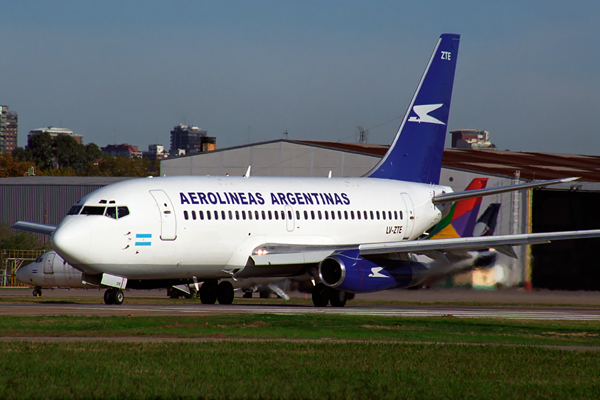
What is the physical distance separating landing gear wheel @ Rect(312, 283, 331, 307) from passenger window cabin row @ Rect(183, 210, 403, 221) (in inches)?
109

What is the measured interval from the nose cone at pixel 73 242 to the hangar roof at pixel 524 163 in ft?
90.0

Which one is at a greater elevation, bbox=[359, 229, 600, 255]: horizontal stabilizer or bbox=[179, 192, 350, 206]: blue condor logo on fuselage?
bbox=[179, 192, 350, 206]: blue condor logo on fuselage

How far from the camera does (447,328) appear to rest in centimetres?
2127

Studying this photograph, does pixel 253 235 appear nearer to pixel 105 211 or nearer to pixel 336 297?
pixel 336 297

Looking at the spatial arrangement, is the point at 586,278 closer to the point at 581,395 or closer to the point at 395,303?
the point at 395,303

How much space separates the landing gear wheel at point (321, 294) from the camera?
31047 mm

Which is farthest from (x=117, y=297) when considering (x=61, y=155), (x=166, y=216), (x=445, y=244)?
(x=61, y=155)

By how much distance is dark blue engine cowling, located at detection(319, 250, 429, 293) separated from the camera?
96.0ft

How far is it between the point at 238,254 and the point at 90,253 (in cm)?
554

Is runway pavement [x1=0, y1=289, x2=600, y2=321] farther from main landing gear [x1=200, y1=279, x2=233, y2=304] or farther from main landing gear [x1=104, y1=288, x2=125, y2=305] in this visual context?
main landing gear [x1=200, y1=279, x2=233, y2=304]

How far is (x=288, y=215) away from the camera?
3209 cm

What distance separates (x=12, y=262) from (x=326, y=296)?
41300 mm

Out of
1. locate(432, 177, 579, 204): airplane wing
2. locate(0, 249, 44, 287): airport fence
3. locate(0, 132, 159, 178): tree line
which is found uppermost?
locate(0, 132, 159, 178): tree line

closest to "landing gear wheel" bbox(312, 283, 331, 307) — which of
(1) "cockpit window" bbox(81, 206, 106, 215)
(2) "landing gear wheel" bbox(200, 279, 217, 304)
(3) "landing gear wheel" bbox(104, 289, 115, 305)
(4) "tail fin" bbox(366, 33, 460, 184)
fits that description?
(2) "landing gear wheel" bbox(200, 279, 217, 304)
